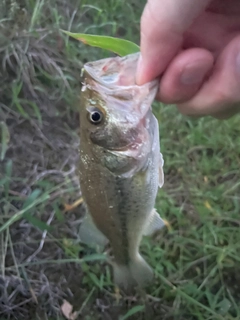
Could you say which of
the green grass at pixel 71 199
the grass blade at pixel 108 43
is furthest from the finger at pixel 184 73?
the green grass at pixel 71 199

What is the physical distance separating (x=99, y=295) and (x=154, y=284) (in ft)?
0.75

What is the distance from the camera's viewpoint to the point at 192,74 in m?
1.15

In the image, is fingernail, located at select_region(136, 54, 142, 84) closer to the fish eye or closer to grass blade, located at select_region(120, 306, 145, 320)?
the fish eye

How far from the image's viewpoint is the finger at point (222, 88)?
1150mm

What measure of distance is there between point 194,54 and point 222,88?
0.11 metres

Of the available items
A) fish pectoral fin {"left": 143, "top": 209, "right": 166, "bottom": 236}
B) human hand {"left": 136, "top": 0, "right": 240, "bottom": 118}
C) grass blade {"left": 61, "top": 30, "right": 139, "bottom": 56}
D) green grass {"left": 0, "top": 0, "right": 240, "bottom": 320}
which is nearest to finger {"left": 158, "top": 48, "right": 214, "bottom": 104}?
human hand {"left": 136, "top": 0, "right": 240, "bottom": 118}

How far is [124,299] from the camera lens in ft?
7.04

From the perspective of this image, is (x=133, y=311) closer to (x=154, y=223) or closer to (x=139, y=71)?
(x=154, y=223)

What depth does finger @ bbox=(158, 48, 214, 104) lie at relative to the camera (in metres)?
1.12

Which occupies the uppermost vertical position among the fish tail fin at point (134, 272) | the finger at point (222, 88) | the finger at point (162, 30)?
the finger at point (162, 30)

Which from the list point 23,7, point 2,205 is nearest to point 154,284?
point 2,205

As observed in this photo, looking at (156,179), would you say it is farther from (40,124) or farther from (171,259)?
(40,124)

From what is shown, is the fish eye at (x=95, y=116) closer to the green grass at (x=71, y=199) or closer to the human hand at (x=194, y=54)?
the human hand at (x=194, y=54)

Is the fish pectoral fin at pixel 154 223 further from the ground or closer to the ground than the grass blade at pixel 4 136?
further from the ground
